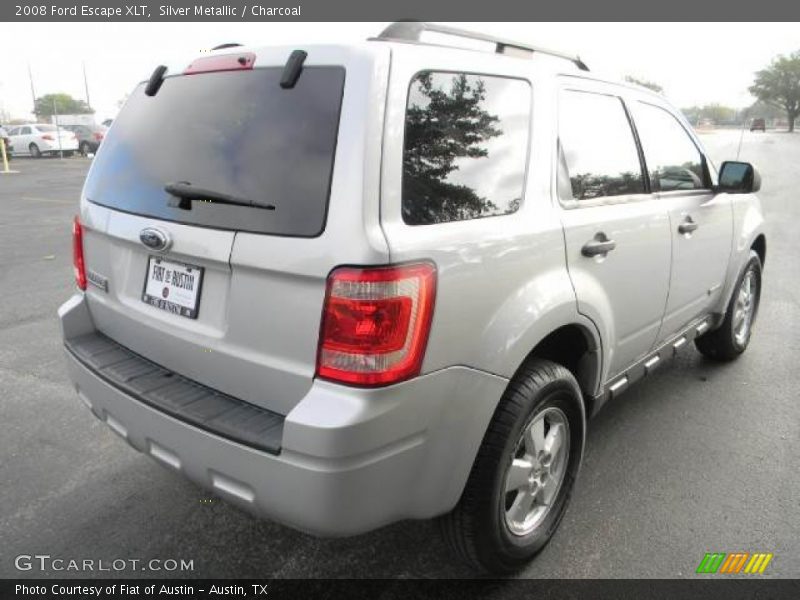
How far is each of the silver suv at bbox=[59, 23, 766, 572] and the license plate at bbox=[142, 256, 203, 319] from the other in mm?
11

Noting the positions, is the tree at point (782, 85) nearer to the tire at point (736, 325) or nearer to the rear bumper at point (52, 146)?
the rear bumper at point (52, 146)

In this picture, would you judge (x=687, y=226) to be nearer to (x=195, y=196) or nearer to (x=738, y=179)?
(x=738, y=179)

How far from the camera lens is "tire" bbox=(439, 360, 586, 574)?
2.15 m

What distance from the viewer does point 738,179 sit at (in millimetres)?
3699

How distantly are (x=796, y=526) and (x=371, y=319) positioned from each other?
2232 millimetres

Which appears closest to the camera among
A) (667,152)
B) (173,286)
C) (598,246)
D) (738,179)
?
(173,286)

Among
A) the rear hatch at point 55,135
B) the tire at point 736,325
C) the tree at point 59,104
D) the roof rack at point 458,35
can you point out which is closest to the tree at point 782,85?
the rear hatch at point 55,135

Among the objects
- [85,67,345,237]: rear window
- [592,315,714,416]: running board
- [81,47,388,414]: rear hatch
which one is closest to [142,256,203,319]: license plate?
[81,47,388,414]: rear hatch

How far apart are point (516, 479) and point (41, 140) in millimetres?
33684

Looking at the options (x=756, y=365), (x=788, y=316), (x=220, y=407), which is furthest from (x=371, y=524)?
(x=788, y=316)

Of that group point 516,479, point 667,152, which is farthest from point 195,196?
point 667,152

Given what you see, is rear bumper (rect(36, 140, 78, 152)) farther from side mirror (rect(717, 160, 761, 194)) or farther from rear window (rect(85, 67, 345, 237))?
side mirror (rect(717, 160, 761, 194))

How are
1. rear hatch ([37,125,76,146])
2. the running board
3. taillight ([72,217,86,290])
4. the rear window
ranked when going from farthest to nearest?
1. rear hatch ([37,125,76,146])
2. the running board
3. taillight ([72,217,86,290])
4. the rear window

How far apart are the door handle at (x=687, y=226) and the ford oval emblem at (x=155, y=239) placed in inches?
99.0
